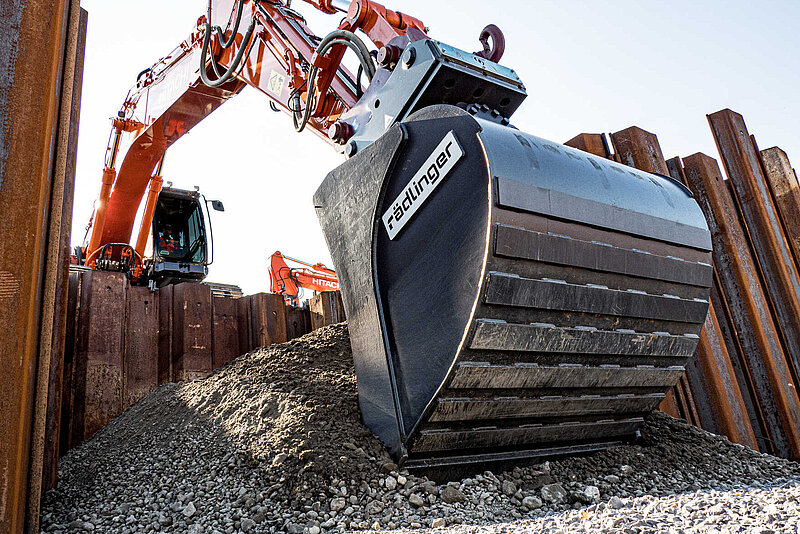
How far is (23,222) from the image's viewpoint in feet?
7.13

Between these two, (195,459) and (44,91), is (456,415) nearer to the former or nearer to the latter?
(195,459)

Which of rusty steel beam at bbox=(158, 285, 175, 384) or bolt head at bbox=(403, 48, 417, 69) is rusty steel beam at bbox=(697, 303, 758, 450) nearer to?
bolt head at bbox=(403, 48, 417, 69)

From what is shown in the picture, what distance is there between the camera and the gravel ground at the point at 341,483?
2.29 meters

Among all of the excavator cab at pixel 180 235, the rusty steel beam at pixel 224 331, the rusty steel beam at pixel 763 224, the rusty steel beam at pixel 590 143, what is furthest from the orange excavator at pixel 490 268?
the excavator cab at pixel 180 235

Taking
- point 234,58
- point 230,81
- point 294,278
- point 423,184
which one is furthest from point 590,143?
point 294,278

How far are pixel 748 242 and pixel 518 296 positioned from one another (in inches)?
141

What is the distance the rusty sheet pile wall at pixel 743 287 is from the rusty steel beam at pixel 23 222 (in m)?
3.72

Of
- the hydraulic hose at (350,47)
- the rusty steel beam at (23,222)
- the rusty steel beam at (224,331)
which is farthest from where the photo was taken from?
the rusty steel beam at (224,331)

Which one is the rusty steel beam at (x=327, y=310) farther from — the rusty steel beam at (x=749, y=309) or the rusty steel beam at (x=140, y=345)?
the rusty steel beam at (x=749, y=309)

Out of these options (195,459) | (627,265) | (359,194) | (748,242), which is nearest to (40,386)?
(195,459)

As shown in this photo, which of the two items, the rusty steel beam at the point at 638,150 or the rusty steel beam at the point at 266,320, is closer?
the rusty steel beam at the point at 638,150

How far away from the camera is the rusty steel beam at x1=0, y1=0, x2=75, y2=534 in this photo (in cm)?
208

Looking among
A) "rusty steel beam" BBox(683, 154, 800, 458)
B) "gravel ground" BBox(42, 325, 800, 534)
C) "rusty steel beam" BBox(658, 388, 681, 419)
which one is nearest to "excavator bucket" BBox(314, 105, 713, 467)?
"gravel ground" BBox(42, 325, 800, 534)

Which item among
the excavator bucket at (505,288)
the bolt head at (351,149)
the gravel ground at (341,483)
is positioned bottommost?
the gravel ground at (341,483)
